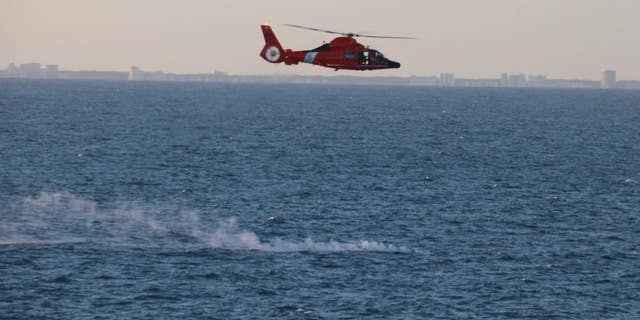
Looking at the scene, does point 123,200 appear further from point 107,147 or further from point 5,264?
point 107,147

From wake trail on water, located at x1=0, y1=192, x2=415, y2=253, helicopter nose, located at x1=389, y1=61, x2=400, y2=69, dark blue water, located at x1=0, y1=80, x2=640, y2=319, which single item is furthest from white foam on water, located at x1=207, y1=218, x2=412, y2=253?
helicopter nose, located at x1=389, y1=61, x2=400, y2=69

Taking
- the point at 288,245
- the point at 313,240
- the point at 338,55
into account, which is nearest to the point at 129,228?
the point at 288,245

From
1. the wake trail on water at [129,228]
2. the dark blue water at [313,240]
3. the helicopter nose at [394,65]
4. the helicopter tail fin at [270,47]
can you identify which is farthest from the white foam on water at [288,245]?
the helicopter tail fin at [270,47]

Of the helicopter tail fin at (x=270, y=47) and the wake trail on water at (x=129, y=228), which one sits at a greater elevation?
the helicopter tail fin at (x=270, y=47)

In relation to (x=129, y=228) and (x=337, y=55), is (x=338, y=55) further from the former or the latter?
(x=129, y=228)

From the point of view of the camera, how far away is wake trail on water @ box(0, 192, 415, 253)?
101312 mm

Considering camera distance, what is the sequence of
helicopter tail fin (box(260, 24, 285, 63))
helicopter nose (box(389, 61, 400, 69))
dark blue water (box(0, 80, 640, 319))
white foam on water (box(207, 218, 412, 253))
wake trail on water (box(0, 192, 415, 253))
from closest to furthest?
1. helicopter tail fin (box(260, 24, 285, 63))
2. helicopter nose (box(389, 61, 400, 69))
3. dark blue water (box(0, 80, 640, 319))
4. white foam on water (box(207, 218, 412, 253))
5. wake trail on water (box(0, 192, 415, 253))

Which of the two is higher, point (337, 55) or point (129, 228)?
point (337, 55)

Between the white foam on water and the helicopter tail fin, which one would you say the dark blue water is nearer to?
the white foam on water

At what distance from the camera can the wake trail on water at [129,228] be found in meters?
101

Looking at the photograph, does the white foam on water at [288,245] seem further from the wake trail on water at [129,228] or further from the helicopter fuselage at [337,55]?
the helicopter fuselage at [337,55]

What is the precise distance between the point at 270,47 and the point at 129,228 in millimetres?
42564

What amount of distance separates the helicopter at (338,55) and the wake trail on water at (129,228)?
27.0m

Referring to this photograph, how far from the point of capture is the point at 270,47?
74562 millimetres
